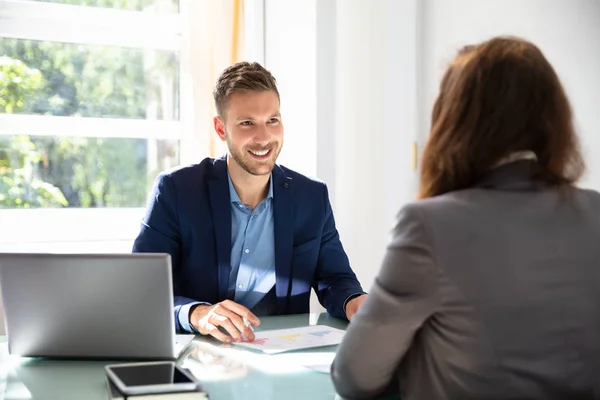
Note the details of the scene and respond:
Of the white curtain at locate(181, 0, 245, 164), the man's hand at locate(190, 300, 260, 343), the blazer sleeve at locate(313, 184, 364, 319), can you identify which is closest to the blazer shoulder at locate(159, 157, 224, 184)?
the blazer sleeve at locate(313, 184, 364, 319)

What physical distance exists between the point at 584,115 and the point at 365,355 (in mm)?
1684

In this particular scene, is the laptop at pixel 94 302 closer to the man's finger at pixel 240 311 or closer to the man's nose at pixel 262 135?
the man's finger at pixel 240 311

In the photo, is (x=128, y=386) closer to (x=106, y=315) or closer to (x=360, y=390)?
(x=106, y=315)

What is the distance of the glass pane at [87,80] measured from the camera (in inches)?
135

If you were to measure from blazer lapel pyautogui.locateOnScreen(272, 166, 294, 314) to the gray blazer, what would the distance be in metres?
1.09

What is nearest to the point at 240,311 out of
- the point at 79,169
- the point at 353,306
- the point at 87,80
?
the point at 353,306

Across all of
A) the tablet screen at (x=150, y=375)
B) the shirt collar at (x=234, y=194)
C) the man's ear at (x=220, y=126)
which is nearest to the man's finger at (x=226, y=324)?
the tablet screen at (x=150, y=375)

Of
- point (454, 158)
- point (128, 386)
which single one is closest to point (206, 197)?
point (128, 386)

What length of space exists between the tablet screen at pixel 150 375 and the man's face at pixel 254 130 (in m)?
1.06

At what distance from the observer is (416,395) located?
1098 mm

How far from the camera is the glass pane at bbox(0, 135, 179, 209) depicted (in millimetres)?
3418

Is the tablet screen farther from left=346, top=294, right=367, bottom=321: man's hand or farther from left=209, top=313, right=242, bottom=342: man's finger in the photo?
left=346, top=294, right=367, bottom=321: man's hand

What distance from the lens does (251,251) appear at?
7.32ft

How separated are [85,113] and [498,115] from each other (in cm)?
286
